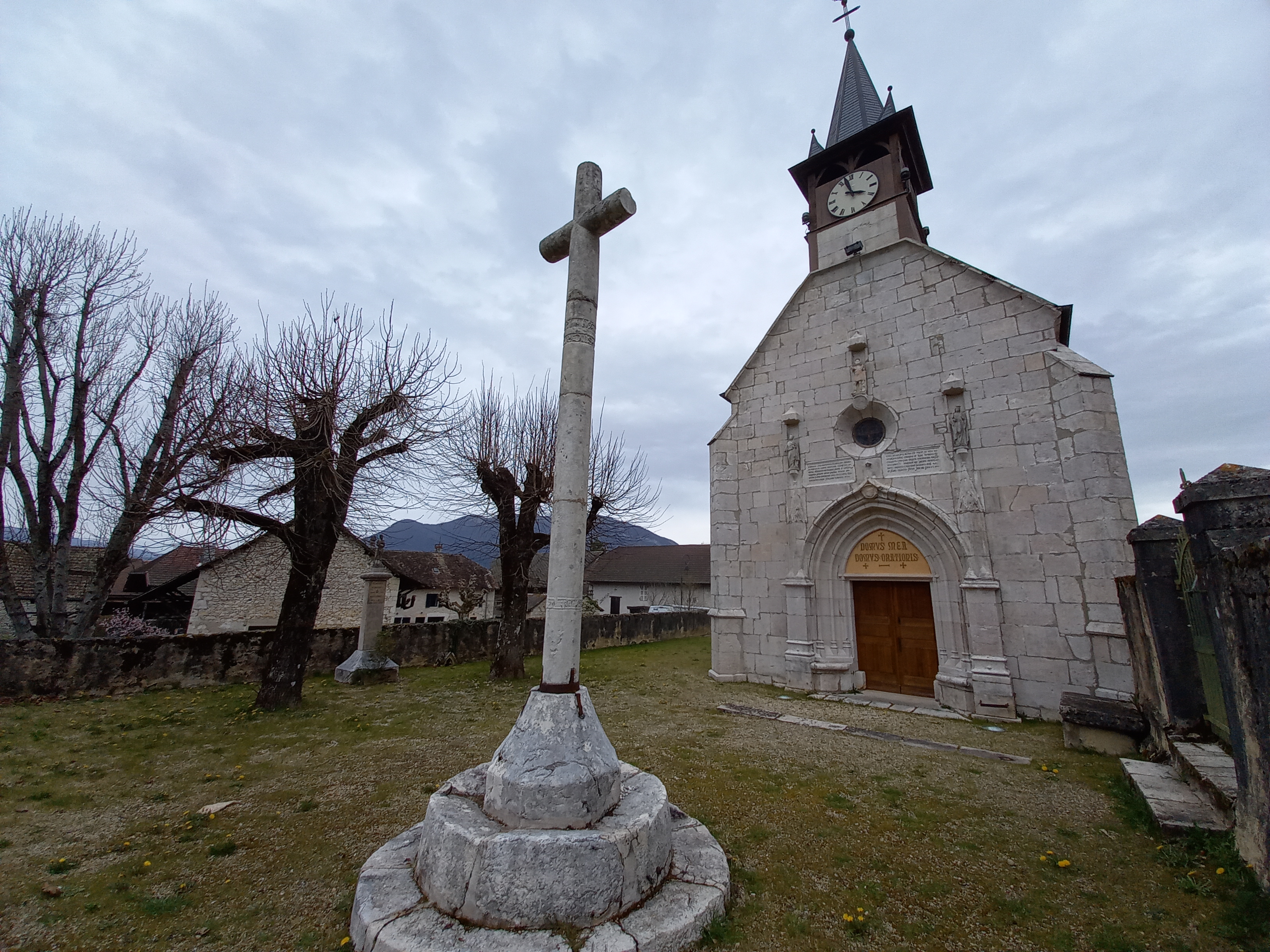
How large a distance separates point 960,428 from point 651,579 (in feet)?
88.3

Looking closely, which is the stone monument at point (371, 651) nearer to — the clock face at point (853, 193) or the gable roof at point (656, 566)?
the clock face at point (853, 193)

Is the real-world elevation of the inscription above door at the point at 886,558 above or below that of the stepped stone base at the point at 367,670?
above

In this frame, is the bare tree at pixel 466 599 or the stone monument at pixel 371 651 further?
the bare tree at pixel 466 599

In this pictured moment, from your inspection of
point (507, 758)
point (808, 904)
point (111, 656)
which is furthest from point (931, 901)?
point (111, 656)

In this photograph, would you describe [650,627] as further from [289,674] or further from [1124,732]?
[1124,732]

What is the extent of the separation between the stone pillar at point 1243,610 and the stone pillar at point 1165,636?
7.18 ft

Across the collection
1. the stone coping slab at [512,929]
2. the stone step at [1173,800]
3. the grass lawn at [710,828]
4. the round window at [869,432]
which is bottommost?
the grass lawn at [710,828]

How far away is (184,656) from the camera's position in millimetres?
9609

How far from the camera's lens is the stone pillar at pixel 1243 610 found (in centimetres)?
295

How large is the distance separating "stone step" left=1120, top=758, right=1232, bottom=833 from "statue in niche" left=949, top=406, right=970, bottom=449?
517 cm

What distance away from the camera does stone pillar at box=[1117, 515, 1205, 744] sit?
202 inches

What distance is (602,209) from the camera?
13.3 ft

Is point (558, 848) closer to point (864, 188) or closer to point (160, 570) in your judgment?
point (864, 188)

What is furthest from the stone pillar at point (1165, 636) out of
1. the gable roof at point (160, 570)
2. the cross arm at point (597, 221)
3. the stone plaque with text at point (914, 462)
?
the gable roof at point (160, 570)
